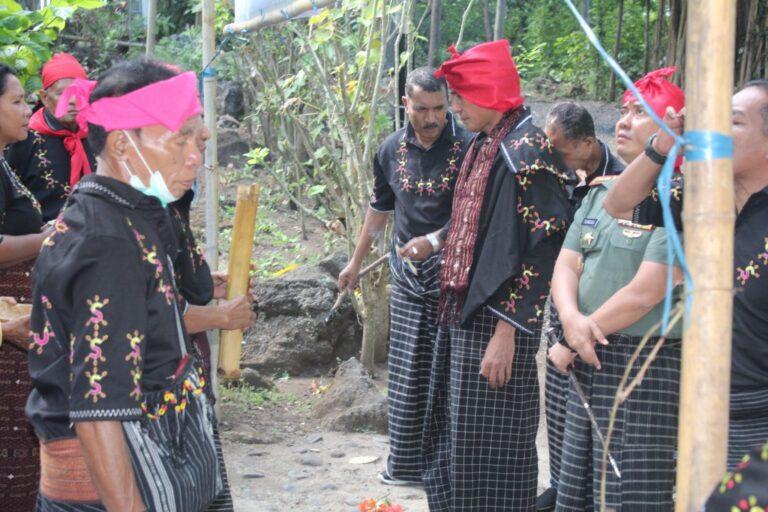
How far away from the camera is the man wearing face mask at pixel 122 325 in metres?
2.02

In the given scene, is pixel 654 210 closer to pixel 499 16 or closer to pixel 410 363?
pixel 410 363

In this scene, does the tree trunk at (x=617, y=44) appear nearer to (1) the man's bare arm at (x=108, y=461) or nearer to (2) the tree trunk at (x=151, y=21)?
(2) the tree trunk at (x=151, y=21)

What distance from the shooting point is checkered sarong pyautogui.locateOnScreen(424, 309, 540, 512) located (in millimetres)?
3844

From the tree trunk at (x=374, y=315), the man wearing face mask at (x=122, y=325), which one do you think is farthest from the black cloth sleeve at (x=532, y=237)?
the tree trunk at (x=374, y=315)

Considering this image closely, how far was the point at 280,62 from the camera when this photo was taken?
30.6 feet

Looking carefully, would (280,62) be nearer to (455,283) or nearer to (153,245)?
(455,283)

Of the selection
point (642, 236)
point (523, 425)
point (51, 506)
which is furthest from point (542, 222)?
point (51, 506)

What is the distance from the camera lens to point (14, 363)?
3498mm

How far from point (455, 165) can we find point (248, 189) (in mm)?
1294

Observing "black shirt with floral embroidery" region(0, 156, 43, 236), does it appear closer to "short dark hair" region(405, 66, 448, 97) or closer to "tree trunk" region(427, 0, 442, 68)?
"short dark hair" region(405, 66, 448, 97)

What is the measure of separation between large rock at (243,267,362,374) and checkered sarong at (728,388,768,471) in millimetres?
4000

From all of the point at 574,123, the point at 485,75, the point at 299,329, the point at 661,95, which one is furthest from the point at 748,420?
the point at 299,329

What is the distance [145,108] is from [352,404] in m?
3.62

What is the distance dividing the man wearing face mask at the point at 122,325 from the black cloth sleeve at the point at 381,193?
2.48m
